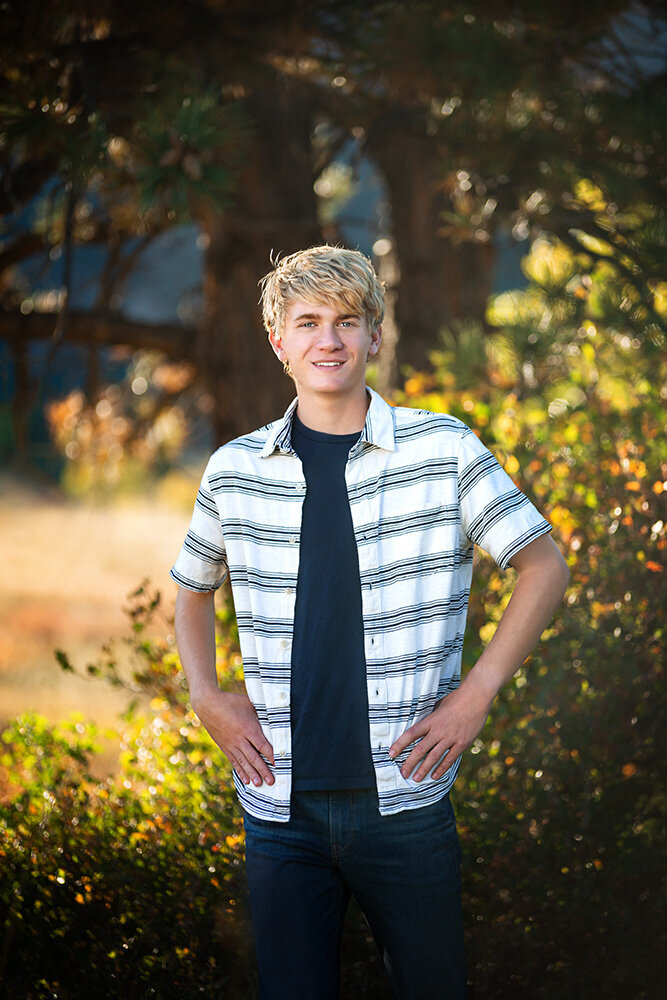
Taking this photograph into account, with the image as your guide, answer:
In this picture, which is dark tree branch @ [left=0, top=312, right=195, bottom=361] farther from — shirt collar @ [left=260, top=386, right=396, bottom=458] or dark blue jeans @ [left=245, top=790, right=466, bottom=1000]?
dark blue jeans @ [left=245, top=790, right=466, bottom=1000]

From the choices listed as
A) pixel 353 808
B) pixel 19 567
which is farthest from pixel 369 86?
pixel 19 567

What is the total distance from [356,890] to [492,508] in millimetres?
838

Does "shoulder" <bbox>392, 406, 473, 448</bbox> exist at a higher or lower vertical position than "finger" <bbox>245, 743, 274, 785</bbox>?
higher

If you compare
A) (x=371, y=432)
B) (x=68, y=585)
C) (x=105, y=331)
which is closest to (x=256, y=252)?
(x=105, y=331)

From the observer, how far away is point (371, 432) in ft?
6.42

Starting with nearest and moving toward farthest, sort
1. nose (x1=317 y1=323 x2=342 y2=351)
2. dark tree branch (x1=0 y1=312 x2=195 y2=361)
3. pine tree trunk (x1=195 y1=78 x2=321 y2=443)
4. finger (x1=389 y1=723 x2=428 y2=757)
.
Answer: finger (x1=389 y1=723 x2=428 y2=757), nose (x1=317 y1=323 x2=342 y2=351), pine tree trunk (x1=195 y1=78 x2=321 y2=443), dark tree branch (x1=0 y1=312 x2=195 y2=361)

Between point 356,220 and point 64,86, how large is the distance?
2.63 meters

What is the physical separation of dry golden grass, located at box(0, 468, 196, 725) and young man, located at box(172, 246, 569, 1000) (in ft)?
15.0

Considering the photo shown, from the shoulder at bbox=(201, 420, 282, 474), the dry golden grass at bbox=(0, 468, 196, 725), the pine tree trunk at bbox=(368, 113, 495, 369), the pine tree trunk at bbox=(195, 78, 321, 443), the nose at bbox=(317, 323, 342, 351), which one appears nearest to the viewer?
the nose at bbox=(317, 323, 342, 351)

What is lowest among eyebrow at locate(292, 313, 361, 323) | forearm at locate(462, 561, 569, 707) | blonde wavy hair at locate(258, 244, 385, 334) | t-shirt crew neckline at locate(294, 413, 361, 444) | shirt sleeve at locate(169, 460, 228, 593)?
forearm at locate(462, 561, 569, 707)

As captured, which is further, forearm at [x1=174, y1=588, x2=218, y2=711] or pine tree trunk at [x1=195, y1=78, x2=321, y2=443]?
pine tree trunk at [x1=195, y1=78, x2=321, y2=443]

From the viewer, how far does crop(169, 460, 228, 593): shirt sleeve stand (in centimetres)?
209

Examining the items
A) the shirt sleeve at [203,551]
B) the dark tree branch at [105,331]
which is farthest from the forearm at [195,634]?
the dark tree branch at [105,331]

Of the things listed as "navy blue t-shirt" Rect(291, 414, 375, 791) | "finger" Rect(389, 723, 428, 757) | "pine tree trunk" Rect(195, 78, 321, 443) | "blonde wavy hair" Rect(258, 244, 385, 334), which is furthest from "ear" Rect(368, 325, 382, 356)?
"pine tree trunk" Rect(195, 78, 321, 443)
